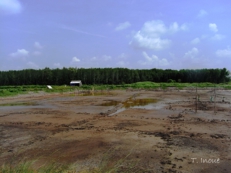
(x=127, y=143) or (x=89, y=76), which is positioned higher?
(x=89, y=76)

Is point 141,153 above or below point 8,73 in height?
below

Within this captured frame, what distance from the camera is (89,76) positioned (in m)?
63.3

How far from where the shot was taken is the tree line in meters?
63.4

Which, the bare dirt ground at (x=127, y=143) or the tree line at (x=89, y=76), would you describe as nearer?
the bare dirt ground at (x=127, y=143)

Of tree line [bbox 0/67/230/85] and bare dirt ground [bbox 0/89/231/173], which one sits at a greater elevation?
tree line [bbox 0/67/230/85]

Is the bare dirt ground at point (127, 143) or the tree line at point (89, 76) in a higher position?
the tree line at point (89, 76)

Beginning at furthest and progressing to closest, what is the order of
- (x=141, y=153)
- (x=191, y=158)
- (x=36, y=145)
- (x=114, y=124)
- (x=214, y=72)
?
(x=214, y=72), (x=114, y=124), (x=36, y=145), (x=141, y=153), (x=191, y=158)

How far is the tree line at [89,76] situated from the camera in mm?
63406

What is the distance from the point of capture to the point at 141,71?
2667 inches

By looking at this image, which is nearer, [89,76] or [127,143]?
[127,143]

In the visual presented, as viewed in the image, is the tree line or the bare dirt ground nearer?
the bare dirt ground

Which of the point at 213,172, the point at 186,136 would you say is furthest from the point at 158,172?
the point at 186,136

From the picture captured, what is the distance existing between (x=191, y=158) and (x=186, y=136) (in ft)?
8.26

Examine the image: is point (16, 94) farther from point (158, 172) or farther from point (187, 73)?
point (187, 73)
